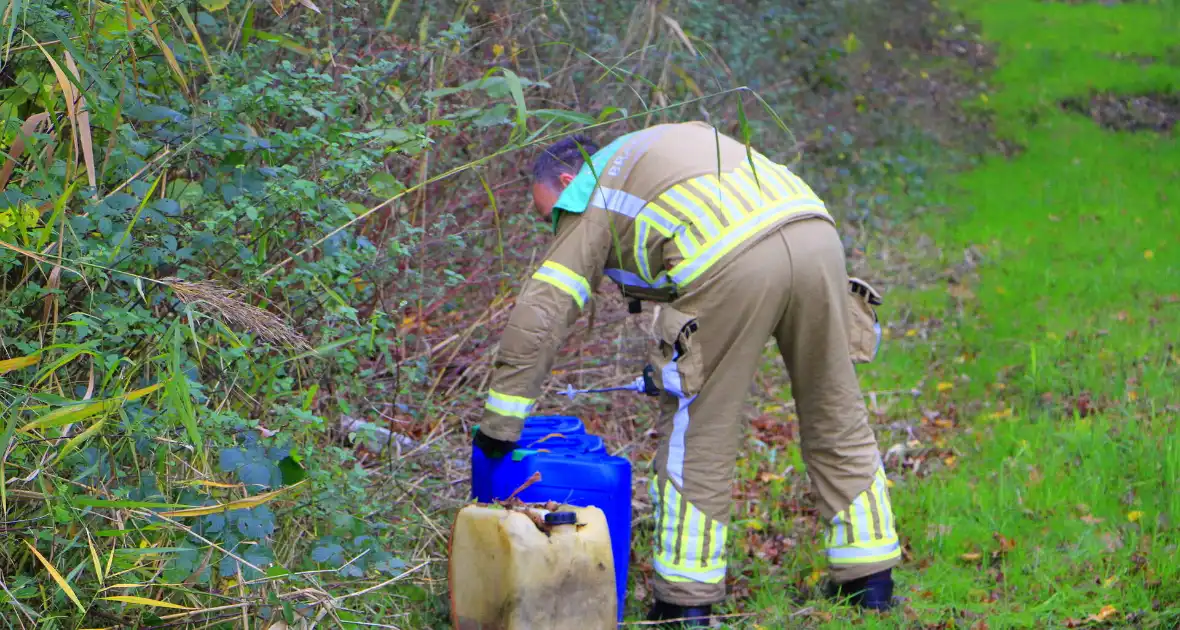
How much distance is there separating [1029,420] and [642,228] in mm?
2784

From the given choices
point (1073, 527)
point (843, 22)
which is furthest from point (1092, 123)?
point (1073, 527)

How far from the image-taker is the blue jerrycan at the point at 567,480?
3.63 metres

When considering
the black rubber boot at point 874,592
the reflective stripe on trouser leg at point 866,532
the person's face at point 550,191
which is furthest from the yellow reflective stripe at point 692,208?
the black rubber boot at point 874,592

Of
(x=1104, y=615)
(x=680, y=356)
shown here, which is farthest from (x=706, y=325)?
(x=1104, y=615)

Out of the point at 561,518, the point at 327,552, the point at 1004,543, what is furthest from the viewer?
the point at 1004,543

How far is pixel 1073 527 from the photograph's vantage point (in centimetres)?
443

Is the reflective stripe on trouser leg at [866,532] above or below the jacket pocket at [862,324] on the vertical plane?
below

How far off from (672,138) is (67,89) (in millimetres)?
1913

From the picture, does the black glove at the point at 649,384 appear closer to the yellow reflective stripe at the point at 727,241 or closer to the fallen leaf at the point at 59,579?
the yellow reflective stripe at the point at 727,241

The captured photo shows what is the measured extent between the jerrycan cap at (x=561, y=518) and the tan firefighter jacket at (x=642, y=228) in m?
0.43

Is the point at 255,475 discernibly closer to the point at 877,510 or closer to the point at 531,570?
the point at 531,570

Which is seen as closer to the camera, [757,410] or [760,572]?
[760,572]

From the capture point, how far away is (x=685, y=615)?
3865mm

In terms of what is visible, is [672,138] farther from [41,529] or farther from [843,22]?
[843,22]
